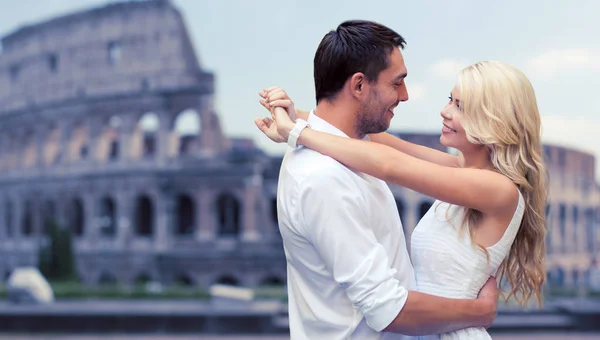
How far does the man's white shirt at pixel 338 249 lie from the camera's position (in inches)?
73.7

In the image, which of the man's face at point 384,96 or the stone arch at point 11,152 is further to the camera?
the stone arch at point 11,152

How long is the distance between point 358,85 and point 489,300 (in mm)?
780

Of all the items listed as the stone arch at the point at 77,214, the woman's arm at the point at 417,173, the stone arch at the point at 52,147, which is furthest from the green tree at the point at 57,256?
the woman's arm at the point at 417,173

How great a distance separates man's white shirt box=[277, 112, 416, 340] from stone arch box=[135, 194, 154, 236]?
63.8 feet

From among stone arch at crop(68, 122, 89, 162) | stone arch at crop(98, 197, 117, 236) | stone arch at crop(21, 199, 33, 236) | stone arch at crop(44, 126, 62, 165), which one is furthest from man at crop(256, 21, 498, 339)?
stone arch at crop(21, 199, 33, 236)

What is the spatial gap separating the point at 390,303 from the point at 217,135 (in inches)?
716

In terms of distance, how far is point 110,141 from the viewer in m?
22.0

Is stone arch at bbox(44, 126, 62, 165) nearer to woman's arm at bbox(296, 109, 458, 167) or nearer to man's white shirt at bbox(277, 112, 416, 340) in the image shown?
woman's arm at bbox(296, 109, 458, 167)

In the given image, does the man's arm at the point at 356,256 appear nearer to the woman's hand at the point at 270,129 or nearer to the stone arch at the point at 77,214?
the woman's hand at the point at 270,129

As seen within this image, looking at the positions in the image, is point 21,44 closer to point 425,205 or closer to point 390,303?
point 425,205

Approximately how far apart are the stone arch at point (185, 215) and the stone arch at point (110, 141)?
2484mm

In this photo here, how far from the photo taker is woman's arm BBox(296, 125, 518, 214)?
2016 mm

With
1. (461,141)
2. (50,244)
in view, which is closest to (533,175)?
(461,141)

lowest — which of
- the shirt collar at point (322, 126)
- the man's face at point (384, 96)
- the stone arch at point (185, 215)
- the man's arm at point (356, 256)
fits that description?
the stone arch at point (185, 215)
